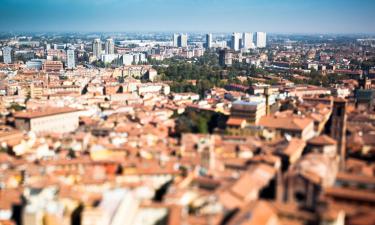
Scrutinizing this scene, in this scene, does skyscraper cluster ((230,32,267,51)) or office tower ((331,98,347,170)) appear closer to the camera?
office tower ((331,98,347,170))

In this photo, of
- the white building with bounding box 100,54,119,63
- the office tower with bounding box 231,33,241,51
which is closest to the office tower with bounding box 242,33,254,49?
the office tower with bounding box 231,33,241,51

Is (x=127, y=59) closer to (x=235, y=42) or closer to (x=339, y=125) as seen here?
(x=235, y=42)

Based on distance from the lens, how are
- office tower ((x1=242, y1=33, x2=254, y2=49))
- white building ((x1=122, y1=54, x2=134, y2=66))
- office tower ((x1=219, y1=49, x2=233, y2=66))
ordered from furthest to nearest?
office tower ((x1=242, y1=33, x2=254, y2=49)) < white building ((x1=122, y1=54, x2=134, y2=66)) < office tower ((x1=219, y1=49, x2=233, y2=66))

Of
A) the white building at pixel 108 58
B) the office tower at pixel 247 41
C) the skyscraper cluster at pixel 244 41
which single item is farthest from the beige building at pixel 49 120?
the office tower at pixel 247 41

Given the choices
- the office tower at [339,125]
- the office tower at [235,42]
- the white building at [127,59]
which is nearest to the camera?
the office tower at [339,125]

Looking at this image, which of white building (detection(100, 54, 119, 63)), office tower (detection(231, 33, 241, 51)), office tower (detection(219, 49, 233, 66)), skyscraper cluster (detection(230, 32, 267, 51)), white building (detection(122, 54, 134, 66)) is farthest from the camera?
skyscraper cluster (detection(230, 32, 267, 51))

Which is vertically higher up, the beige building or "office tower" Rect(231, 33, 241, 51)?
"office tower" Rect(231, 33, 241, 51)

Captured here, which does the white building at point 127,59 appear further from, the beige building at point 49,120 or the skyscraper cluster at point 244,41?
the beige building at point 49,120

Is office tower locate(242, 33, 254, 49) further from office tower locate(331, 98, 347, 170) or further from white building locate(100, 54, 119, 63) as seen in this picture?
office tower locate(331, 98, 347, 170)

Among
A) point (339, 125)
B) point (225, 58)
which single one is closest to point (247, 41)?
point (225, 58)

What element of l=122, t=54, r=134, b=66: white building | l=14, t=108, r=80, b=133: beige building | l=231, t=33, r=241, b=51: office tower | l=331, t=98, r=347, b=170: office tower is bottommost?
l=14, t=108, r=80, b=133: beige building
